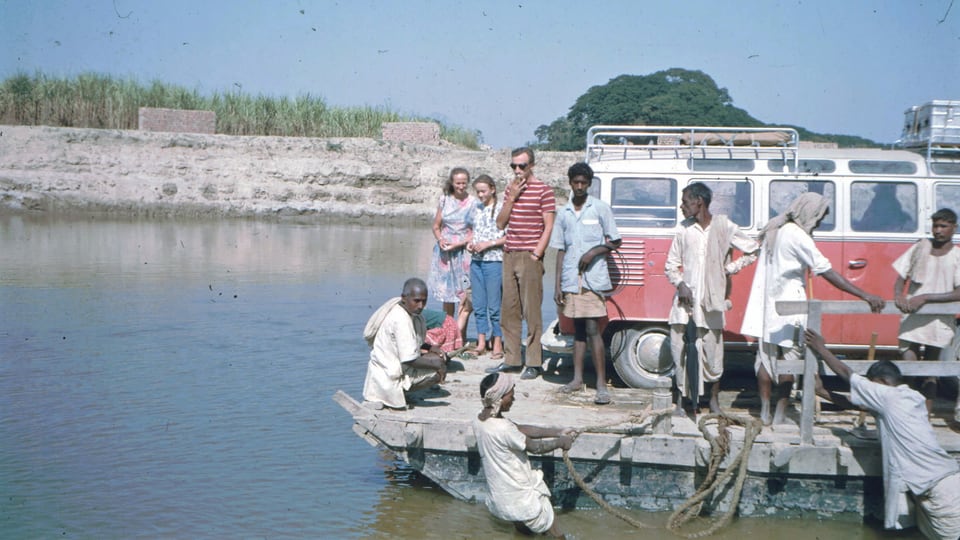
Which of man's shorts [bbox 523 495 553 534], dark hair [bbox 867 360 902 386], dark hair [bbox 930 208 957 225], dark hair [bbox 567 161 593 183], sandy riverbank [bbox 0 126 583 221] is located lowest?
man's shorts [bbox 523 495 553 534]

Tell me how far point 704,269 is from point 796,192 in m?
1.40

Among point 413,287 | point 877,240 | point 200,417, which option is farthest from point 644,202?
point 200,417

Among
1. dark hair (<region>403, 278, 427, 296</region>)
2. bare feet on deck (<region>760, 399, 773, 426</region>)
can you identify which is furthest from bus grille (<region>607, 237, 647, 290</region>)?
dark hair (<region>403, 278, 427, 296</region>)

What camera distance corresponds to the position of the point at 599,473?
7215 mm

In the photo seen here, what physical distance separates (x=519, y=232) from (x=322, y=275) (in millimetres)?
10736

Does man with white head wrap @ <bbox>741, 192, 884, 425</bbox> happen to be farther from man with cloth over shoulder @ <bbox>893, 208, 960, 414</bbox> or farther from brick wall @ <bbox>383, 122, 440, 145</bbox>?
brick wall @ <bbox>383, 122, 440, 145</bbox>

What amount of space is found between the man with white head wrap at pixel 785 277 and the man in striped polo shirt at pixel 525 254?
1.91 meters

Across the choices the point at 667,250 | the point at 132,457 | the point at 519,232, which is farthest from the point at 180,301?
the point at 667,250

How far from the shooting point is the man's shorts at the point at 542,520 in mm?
6539

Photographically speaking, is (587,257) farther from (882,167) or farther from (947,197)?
(947,197)

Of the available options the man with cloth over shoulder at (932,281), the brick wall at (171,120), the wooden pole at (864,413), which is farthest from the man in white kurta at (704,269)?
the brick wall at (171,120)

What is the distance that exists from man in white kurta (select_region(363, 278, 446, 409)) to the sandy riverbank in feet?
68.0

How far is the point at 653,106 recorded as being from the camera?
4559 centimetres

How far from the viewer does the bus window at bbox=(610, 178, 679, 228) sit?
8.41 meters
